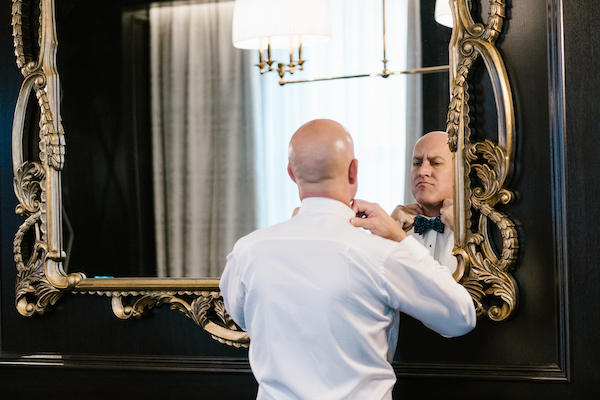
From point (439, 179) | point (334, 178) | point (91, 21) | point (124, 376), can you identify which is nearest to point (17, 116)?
point (91, 21)

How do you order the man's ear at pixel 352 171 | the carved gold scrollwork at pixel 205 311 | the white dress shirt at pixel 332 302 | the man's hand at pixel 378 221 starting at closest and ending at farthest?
1. the white dress shirt at pixel 332 302
2. the man's ear at pixel 352 171
3. the man's hand at pixel 378 221
4. the carved gold scrollwork at pixel 205 311

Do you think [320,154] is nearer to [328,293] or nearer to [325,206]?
[325,206]

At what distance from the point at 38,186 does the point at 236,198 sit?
0.71 m

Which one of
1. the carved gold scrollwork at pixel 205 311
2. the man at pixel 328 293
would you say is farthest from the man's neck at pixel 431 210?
the carved gold scrollwork at pixel 205 311

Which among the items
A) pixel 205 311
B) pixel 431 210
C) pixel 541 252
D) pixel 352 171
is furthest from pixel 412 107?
pixel 205 311

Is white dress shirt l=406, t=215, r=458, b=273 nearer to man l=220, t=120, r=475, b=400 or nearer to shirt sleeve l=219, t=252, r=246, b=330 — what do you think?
man l=220, t=120, r=475, b=400

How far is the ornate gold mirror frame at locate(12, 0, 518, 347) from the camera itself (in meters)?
1.79

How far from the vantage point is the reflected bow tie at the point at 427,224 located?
1.85 m

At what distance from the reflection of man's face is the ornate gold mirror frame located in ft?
0.13

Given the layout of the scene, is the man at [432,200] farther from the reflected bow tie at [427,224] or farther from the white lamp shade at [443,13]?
the white lamp shade at [443,13]

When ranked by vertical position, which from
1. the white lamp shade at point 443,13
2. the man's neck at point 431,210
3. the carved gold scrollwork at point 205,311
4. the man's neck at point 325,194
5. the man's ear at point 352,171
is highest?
the white lamp shade at point 443,13

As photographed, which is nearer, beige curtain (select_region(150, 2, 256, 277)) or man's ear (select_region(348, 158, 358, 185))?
man's ear (select_region(348, 158, 358, 185))

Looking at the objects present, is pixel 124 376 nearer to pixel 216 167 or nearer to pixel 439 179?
pixel 216 167

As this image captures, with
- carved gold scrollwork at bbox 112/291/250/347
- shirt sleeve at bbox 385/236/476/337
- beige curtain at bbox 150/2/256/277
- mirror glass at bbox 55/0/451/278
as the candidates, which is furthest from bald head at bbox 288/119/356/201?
carved gold scrollwork at bbox 112/291/250/347
